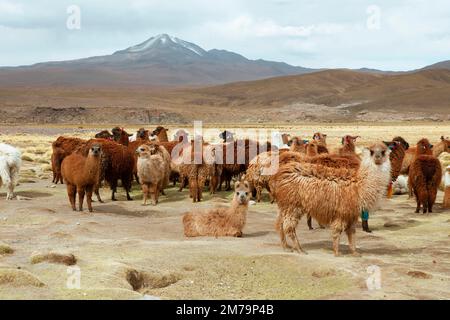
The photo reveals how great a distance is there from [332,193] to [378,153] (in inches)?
35.1

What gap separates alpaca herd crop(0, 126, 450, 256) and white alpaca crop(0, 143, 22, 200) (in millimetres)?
21

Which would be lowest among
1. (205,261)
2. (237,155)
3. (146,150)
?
(205,261)

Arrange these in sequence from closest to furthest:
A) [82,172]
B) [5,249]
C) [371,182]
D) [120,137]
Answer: [5,249] < [371,182] < [82,172] < [120,137]

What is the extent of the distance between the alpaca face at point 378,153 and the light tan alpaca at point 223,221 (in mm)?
2292

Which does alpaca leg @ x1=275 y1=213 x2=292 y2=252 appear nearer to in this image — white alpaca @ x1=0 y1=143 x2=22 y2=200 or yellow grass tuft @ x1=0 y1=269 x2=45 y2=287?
yellow grass tuft @ x1=0 y1=269 x2=45 y2=287

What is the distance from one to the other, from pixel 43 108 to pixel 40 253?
8113cm

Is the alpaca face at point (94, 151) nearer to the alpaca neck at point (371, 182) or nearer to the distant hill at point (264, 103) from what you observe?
the alpaca neck at point (371, 182)

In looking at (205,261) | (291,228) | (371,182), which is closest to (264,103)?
(371,182)

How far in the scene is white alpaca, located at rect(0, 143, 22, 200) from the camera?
13.5 metres

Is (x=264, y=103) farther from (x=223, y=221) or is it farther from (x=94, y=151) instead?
(x=223, y=221)

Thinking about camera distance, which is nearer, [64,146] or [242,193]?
[242,193]

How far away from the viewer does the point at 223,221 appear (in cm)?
1006

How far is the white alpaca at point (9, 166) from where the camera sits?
13.5m
